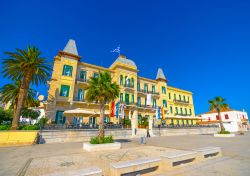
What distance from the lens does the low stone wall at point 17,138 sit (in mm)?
13141

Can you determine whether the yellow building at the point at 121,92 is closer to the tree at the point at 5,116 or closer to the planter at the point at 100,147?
the planter at the point at 100,147

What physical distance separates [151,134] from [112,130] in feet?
25.2

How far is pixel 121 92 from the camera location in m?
29.4

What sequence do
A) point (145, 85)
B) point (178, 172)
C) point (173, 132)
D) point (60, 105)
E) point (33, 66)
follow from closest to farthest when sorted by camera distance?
point (178, 172) → point (33, 66) → point (60, 105) → point (173, 132) → point (145, 85)

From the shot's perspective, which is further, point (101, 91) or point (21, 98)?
point (21, 98)

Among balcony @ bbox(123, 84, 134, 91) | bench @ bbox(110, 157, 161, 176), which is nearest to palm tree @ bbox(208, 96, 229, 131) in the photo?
balcony @ bbox(123, 84, 134, 91)

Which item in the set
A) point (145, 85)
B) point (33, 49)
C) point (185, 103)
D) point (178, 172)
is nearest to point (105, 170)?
point (178, 172)

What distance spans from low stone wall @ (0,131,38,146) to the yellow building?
770cm

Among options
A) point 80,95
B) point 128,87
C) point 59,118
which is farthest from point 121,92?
point 59,118

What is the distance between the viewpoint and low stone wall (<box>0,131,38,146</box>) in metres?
13.1

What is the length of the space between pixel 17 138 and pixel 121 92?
1913cm

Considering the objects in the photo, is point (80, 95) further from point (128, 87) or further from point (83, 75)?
point (128, 87)

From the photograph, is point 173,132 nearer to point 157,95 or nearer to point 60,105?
point 157,95

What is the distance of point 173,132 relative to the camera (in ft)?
88.3
